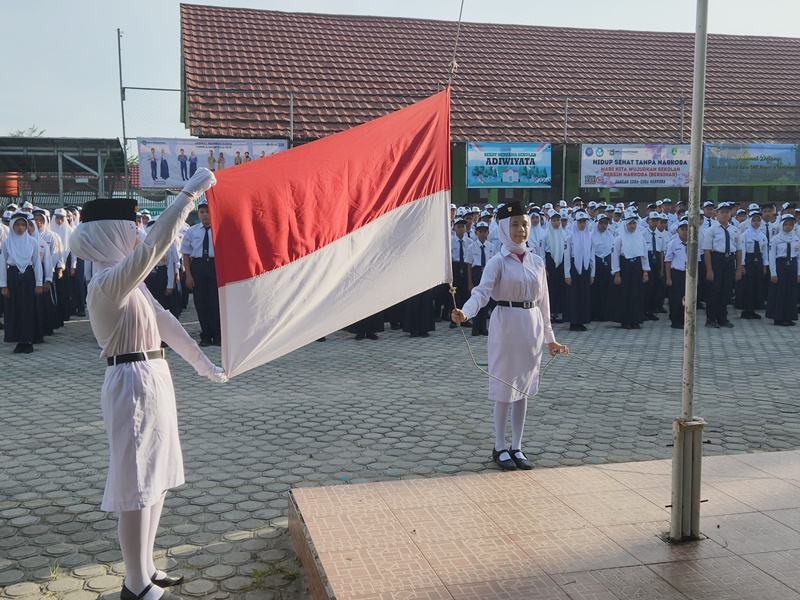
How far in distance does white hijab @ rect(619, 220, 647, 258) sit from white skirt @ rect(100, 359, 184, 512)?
38.2 ft

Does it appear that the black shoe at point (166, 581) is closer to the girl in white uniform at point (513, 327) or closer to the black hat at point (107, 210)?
the black hat at point (107, 210)

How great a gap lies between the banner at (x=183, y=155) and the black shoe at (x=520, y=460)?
11082 mm

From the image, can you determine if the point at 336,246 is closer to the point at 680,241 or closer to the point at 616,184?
the point at 680,241

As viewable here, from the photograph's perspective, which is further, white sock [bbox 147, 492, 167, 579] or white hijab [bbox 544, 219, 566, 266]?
white hijab [bbox 544, 219, 566, 266]

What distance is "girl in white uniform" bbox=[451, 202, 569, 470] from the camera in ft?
18.7

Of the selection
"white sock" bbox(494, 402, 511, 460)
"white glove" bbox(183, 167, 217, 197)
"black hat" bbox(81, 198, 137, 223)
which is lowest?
"white sock" bbox(494, 402, 511, 460)

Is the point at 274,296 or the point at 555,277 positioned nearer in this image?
the point at 274,296

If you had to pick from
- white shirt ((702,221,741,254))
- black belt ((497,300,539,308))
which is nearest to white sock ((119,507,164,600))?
black belt ((497,300,539,308))

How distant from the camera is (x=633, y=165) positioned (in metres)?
18.6

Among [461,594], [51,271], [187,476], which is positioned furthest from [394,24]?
[461,594]

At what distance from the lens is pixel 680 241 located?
536 inches

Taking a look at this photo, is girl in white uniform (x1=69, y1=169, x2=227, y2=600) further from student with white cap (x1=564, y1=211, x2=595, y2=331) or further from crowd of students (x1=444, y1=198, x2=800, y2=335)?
student with white cap (x1=564, y1=211, x2=595, y2=331)

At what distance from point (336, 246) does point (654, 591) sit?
222 centimetres

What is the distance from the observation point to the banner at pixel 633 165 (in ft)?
60.1
